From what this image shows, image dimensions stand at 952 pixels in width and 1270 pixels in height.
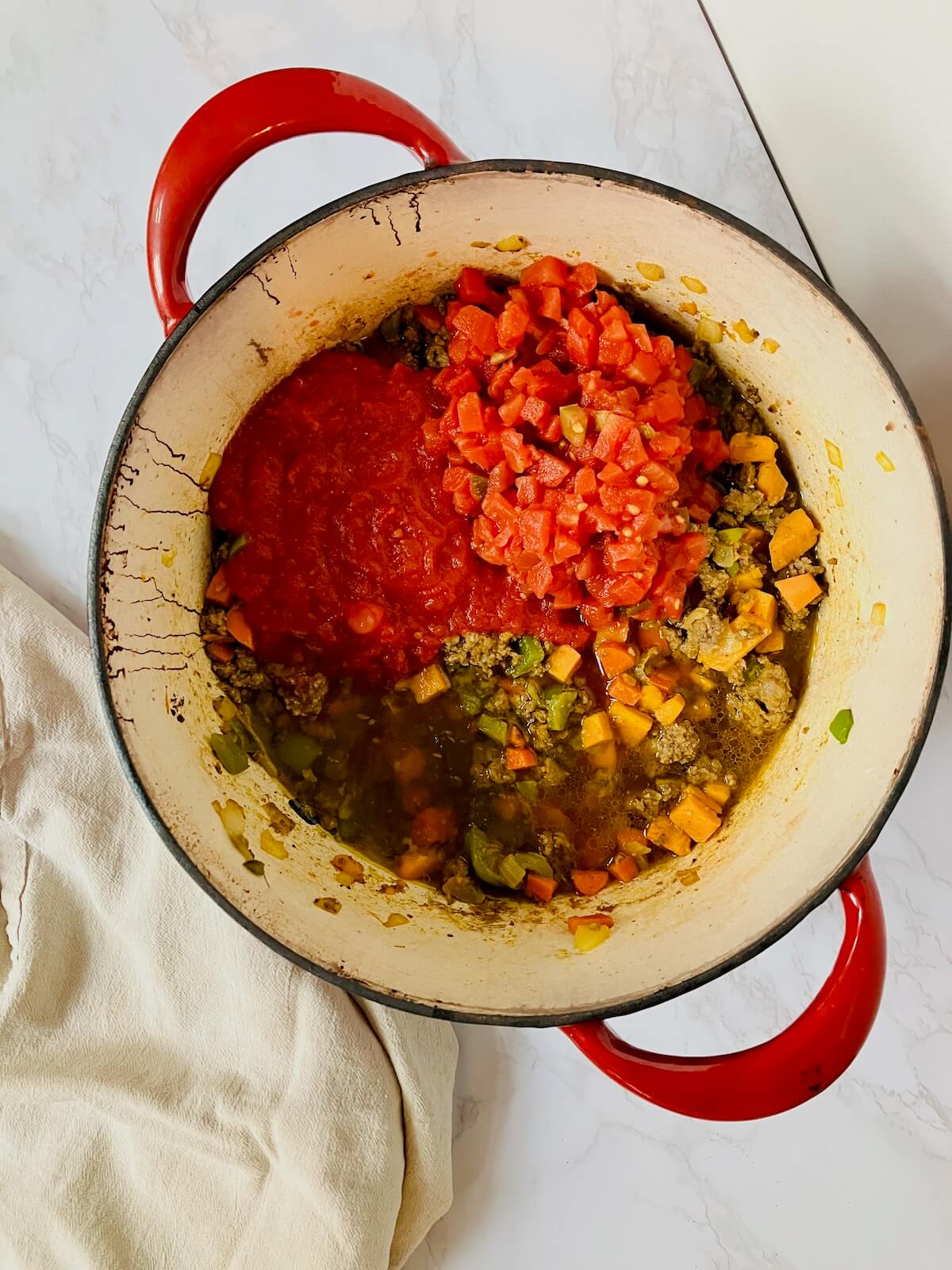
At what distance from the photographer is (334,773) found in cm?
168

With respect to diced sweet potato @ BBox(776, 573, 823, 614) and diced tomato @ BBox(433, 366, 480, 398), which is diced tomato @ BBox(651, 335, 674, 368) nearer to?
diced tomato @ BBox(433, 366, 480, 398)

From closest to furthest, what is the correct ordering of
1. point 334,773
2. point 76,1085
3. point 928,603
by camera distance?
point 928,603 < point 334,773 < point 76,1085

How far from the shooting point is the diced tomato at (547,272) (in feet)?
5.23

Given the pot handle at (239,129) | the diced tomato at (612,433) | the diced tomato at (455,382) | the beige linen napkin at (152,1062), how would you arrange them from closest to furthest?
1. the pot handle at (239,129)
2. the diced tomato at (612,433)
3. the diced tomato at (455,382)
4. the beige linen napkin at (152,1062)

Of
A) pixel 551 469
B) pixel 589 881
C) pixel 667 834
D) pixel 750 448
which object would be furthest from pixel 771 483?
pixel 589 881

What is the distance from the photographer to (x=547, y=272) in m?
1.60

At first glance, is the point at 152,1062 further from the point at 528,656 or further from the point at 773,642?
the point at 773,642

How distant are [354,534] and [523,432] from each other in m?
0.32

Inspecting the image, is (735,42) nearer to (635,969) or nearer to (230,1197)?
(635,969)

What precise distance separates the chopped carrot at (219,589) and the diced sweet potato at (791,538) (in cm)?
89

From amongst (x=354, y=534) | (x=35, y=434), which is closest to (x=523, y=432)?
(x=354, y=534)

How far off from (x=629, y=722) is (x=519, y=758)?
0.19 m

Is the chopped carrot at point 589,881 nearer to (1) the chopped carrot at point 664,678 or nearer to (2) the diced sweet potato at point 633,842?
(2) the diced sweet potato at point 633,842

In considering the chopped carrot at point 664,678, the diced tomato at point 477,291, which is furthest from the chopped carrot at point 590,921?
the diced tomato at point 477,291
